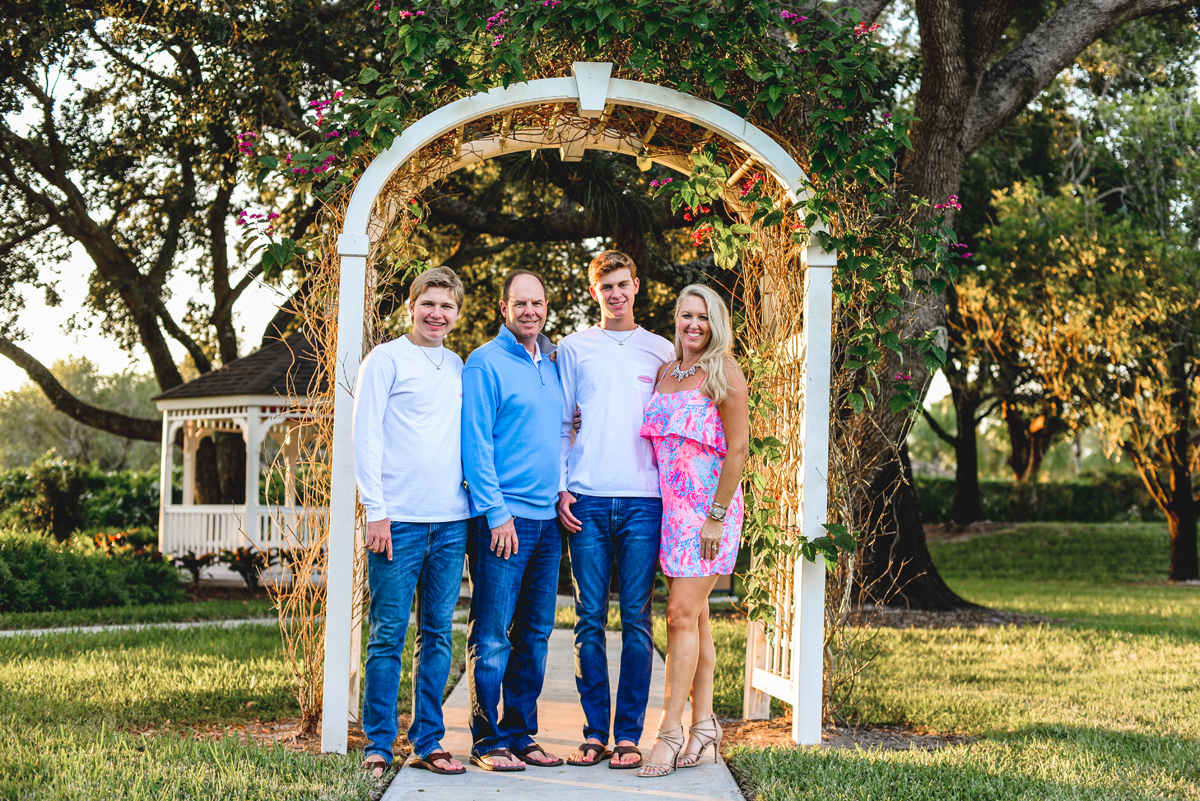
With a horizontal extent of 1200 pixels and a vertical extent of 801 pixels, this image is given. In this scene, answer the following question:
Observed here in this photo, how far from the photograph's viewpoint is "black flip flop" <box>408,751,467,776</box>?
3.82 metres

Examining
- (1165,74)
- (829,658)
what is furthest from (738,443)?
(1165,74)

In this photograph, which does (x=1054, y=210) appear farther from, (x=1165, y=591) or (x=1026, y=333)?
(x=1165, y=591)

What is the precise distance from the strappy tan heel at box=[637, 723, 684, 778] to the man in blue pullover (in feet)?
1.29

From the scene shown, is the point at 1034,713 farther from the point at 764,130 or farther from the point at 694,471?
the point at 764,130

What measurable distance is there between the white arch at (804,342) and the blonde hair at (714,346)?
2.73 feet

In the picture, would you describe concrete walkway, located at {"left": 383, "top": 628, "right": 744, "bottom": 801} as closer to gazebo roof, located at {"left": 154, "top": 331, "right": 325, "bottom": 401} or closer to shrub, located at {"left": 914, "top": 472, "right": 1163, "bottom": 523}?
gazebo roof, located at {"left": 154, "top": 331, "right": 325, "bottom": 401}

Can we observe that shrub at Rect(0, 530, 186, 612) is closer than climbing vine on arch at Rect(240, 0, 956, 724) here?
No

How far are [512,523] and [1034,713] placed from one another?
3489 mm

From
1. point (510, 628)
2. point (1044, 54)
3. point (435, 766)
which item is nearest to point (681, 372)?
point (510, 628)

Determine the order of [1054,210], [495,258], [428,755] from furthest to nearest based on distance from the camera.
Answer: [495,258] → [1054,210] → [428,755]

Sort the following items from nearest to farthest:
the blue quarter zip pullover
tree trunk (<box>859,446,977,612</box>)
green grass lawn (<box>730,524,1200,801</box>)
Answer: green grass lawn (<box>730,524,1200,801</box>) < the blue quarter zip pullover < tree trunk (<box>859,446,977,612</box>)

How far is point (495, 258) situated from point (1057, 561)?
13517mm

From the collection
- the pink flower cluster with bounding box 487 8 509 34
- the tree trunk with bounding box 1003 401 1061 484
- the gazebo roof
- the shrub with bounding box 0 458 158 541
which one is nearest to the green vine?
the pink flower cluster with bounding box 487 8 509 34

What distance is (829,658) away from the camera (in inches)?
194
